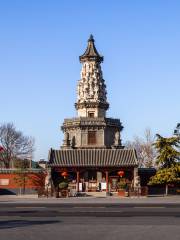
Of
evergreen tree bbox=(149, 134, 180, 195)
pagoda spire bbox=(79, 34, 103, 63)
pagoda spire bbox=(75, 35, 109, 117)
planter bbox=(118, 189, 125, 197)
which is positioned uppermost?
pagoda spire bbox=(79, 34, 103, 63)

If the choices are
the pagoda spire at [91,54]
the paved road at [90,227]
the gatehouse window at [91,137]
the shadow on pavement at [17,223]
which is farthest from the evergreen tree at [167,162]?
the shadow on pavement at [17,223]

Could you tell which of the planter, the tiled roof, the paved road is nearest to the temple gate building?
the tiled roof

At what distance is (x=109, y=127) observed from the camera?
61.5m

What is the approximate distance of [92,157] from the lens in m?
54.5

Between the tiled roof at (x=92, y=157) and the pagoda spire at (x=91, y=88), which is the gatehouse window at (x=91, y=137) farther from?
the tiled roof at (x=92, y=157)

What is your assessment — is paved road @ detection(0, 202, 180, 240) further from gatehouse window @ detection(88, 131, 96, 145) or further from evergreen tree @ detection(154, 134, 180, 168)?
gatehouse window @ detection(88, 131, 96, 145)

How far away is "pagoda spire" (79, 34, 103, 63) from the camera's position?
212 ft

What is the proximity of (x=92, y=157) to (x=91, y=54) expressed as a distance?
16775mm

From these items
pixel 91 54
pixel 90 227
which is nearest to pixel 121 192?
pixel 91 54

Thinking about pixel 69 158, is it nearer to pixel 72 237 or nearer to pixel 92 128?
pixel 92 128

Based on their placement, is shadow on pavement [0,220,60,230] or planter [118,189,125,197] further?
planter [118,189,125,197]

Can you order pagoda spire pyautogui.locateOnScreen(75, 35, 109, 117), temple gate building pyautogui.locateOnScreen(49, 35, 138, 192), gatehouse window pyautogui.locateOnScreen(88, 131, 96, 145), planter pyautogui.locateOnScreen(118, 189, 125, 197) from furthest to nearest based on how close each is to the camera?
pagoda spire pyautogui.locateOnScreen(75, 35, 109, 117) < gatehouse window pyautogui.locateOnScreen(88, 131, 96, 145) < temple gate building pyautogui.locateOnScreen(49, 35, 138, 192) < planter pyautogui.locateOnScreen(118, 189, 125, 197)

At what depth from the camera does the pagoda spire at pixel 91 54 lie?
2547 inches

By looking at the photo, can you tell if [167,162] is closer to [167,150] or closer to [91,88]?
[167,150]
